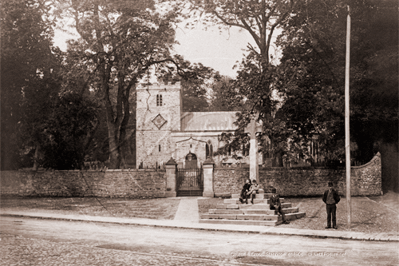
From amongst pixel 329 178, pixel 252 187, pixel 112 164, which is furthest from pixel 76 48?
pixel 329 178

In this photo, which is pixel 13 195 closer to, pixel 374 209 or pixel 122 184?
pixel 122 184

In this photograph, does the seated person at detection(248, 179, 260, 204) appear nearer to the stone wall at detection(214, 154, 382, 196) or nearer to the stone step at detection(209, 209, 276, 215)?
the stone step at detection(209, 209, 276, 215)

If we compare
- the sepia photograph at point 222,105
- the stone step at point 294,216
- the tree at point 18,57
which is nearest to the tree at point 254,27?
the sepia photograph at point 222,105

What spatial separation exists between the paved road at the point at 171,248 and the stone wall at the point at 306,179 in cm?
1156

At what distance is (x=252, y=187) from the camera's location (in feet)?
59.1

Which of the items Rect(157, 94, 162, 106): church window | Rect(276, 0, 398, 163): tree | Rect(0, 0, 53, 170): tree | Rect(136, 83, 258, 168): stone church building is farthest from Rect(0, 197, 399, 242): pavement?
Rect(157, 94, 162, 106): church window

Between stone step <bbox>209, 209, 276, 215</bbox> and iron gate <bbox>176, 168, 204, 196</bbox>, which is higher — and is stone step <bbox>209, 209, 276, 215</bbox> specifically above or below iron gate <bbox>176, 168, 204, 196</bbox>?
below

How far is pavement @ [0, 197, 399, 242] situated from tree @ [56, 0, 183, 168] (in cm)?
1008

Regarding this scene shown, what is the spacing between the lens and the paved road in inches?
372

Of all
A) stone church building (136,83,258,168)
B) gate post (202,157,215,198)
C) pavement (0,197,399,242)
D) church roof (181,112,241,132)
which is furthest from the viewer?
church roof (181,112,241,132)

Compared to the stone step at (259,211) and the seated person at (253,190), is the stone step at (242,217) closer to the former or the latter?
the stone step at (259,211)

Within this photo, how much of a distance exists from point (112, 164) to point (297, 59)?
13.6m

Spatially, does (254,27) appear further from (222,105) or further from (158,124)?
(158,124)

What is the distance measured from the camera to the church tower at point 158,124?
54500 millimetres
